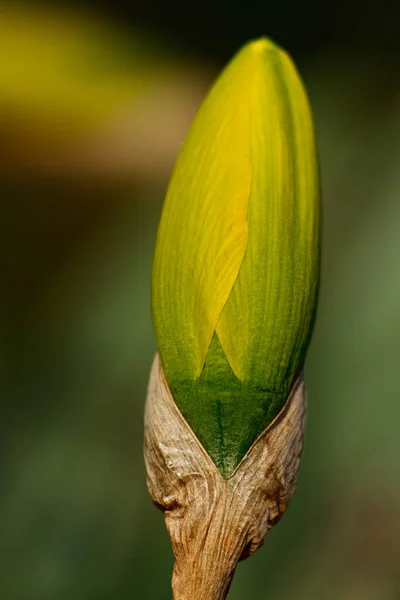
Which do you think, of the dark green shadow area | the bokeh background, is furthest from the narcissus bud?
A: the bokeh background

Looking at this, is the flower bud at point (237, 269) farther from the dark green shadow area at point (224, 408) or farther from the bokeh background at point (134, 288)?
the bokeh background at point (134, 288)

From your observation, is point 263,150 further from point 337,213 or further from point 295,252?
point 337,213

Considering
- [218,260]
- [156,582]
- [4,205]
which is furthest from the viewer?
[4,205]

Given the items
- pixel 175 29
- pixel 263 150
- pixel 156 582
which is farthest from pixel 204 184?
pixel 175 29

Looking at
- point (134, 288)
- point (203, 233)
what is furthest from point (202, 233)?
point (134, 288)

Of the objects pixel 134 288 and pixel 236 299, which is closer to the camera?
pixel 236 299

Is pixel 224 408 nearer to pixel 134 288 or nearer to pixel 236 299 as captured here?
pixel 236 299

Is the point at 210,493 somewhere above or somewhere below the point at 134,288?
below
